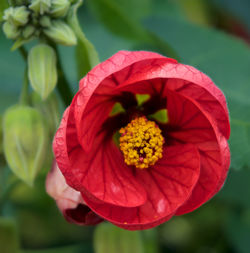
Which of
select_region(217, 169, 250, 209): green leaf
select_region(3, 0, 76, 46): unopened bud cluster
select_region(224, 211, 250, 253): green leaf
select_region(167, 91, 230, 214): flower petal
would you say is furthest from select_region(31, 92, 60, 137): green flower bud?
select_region(224, 211, 250, 253): green leaf

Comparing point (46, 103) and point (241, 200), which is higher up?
point (46, 103)

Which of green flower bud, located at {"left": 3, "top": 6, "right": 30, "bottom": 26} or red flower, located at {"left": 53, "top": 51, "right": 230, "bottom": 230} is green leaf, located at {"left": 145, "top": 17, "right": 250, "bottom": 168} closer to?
red flower, located at {"left": 53, "top": 51, "right": 230, "bottom": 230}

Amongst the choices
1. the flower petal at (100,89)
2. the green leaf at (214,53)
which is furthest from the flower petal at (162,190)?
the green leaf at (214,53)

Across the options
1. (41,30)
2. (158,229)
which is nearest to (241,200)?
(158,229)

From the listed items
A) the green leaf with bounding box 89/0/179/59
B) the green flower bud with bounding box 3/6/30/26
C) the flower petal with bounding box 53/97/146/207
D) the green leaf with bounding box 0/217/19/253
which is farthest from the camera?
the green leaf with bounding box 89/0/179/59

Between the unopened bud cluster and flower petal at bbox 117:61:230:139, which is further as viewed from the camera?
the unopened bud cluster

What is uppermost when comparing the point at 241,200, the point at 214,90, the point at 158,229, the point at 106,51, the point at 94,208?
the point at 214,90

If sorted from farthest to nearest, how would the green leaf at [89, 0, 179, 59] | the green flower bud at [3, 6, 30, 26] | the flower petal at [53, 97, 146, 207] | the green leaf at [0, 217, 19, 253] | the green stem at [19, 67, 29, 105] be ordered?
the green leaf at [89, 0, 179, 59] < the green leaf at [0, 217, 19, 253] < the green stem at [19, 67, 29, 105] < the green flower bud at [3, 6, 30, 26] < the flower petal at [53, 97, 146, 207]

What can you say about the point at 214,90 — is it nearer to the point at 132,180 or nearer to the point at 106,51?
the point at 132,180
